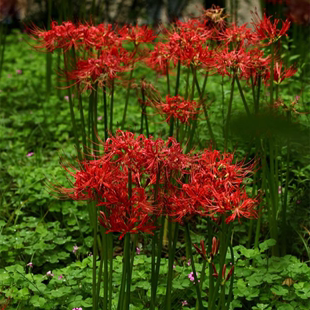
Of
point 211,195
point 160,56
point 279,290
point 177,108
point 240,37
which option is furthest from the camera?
point 160,56

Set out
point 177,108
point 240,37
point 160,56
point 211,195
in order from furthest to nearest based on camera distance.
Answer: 1. point 160,56
2. point 240,37
3. point 177,108
4. point 211,195

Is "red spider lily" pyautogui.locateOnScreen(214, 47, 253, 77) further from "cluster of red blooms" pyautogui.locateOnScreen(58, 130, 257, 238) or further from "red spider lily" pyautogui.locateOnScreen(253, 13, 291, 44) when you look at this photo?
"cluster of red blooms" pyautogui.locateOnScreen(58, 130, 257, 238)

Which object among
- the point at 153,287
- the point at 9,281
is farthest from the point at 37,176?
the point at 153,287

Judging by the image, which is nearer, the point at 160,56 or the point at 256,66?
the point at 256,66

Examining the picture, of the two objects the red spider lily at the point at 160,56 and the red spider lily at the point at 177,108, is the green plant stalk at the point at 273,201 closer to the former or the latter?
the red spider lily at the point at 177,108

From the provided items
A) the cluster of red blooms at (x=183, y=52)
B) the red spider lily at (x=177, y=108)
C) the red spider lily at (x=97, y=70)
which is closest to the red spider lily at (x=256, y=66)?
the cluster of red blooms at (x=183, y=52)

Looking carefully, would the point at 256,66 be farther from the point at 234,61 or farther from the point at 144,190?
the point at 144,190

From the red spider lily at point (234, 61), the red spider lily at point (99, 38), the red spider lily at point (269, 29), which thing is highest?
the red spider lily at point (269, 29)

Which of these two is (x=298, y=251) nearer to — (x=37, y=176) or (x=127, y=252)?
(x=127, y=252)

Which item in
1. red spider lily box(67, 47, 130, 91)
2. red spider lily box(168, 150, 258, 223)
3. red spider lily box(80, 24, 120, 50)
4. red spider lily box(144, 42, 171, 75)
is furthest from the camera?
red spider lily box(144, 42, 171, 75)

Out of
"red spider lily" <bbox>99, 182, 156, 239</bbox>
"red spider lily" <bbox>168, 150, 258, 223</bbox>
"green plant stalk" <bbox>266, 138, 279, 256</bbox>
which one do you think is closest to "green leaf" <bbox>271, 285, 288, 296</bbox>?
"green plant stalk" <bbox>266, 138, 279, 256</bbox>

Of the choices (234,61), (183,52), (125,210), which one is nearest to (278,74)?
(234,61)

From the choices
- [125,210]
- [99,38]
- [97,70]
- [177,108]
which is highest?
[99,38]

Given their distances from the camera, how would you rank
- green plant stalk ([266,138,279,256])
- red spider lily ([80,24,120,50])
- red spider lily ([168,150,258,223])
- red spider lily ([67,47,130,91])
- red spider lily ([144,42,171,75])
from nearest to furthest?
1. red spider lily ([168,150,258,223])
2. red spider lily ([67,47,130,91])
3. red spider lily ([80,24,120,50])
4. red spider lily ([144,42,171,75])
5. green plant stalk ([266,138,279,256])
